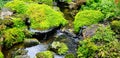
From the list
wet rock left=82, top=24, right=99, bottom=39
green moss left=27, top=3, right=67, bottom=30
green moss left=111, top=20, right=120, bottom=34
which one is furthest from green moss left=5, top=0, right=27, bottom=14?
green moss left=111, top=20, right=120, bottom=34

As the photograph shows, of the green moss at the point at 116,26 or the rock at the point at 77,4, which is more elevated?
the green moss at the point at 116,26

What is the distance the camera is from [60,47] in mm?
11734

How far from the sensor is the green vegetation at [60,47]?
11.6 meters

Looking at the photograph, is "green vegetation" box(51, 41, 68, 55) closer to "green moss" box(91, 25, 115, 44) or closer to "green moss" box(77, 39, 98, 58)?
"green moss" box(77, 39, 98, 58)

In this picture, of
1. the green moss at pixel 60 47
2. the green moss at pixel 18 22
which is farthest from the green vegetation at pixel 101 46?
the green moss at pixel 18 22

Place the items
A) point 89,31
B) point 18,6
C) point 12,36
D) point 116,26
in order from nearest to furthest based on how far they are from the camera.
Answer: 1. point 116,26
2. point 89,31
3. point 12,36
4. point 18,6

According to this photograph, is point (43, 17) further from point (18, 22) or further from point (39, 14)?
point (18, 22)

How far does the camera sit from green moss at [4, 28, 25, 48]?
12146 millimetres

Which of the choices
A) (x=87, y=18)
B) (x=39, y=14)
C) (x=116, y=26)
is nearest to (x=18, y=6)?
(x=39, y=14)

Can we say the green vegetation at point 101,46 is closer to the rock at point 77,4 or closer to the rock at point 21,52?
the rock at point 21,52

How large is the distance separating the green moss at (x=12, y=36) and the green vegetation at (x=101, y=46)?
2606 millimetres

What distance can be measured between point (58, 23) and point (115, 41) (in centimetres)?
348

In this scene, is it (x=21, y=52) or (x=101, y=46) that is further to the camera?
(x=21, y=52)

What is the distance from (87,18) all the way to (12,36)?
3.53 meters
